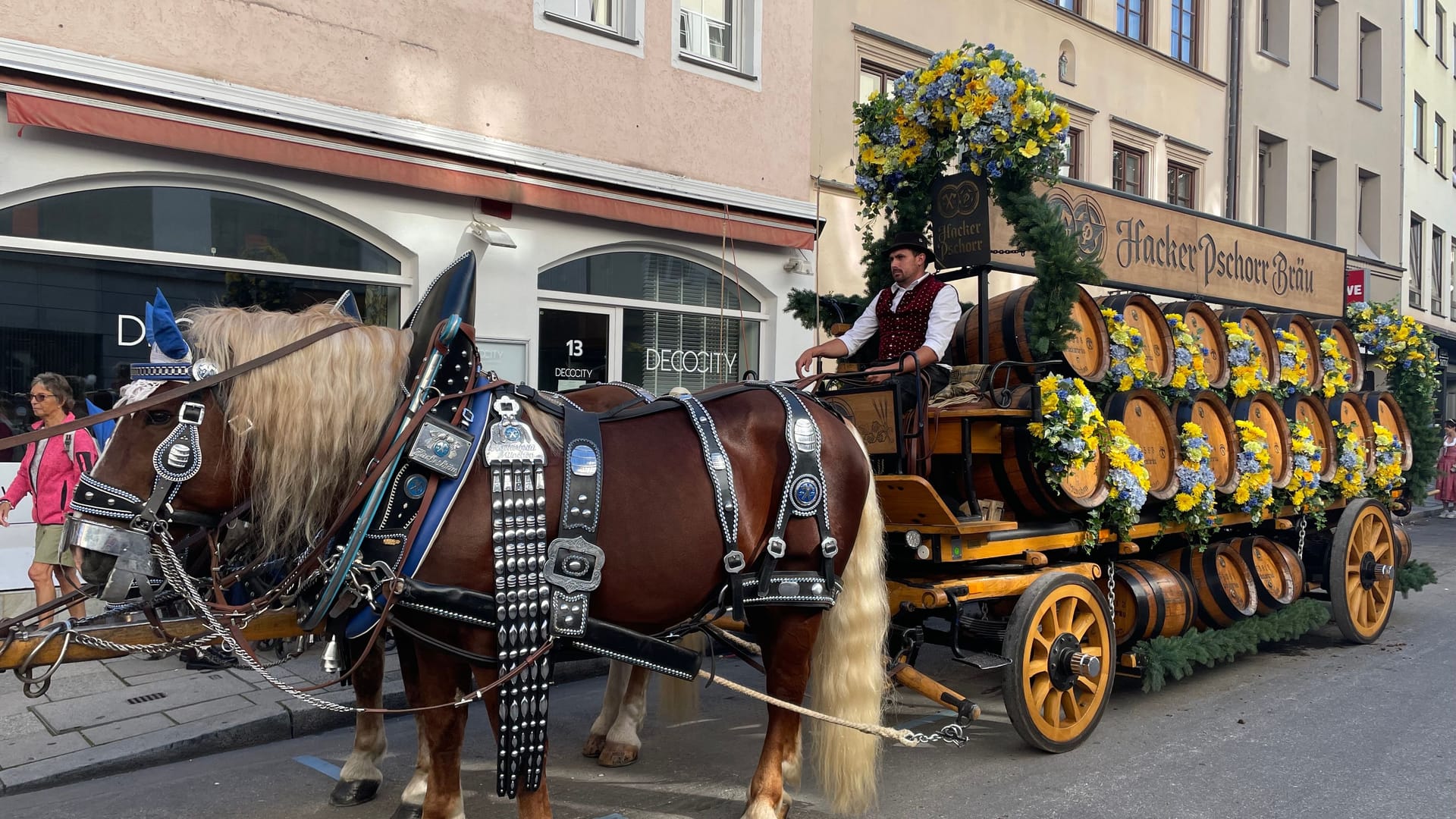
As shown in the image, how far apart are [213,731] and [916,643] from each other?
324cm

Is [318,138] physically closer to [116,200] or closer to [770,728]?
[116,200]

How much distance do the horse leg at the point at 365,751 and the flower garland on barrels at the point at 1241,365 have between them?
477cm

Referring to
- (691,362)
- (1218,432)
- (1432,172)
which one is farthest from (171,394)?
(1432,172)

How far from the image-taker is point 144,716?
4965 mm

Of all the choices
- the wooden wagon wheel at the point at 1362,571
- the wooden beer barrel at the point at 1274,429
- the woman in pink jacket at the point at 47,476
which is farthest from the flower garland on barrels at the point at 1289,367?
the woman in pink jacket at the point at 47,476

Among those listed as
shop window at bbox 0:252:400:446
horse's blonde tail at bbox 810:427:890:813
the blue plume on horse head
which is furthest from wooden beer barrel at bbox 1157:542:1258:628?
shop window at bbox 0:252:400:446

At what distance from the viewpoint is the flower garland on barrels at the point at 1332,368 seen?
21.6ft

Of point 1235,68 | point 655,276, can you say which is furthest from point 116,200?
point 1235,68

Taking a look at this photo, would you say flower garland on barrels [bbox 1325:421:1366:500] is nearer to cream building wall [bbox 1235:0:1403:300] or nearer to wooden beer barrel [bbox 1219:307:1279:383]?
wooden beer barrel [bbox 1219:307:1279:383]

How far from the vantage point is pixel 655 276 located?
9.02 meters

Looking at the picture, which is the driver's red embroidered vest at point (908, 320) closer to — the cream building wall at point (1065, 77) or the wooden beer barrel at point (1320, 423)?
the wooden beer barrel at point (1320, 423)

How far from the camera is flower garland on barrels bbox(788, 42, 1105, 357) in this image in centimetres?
439

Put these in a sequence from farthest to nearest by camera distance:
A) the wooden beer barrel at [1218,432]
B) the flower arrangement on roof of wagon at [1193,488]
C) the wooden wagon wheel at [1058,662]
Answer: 1. the wooden beer barrel at [1218,432]
2. the flower arrangement on roof of wagon at [1193,488]
3. the wooden wagon wheel at [1058,662]

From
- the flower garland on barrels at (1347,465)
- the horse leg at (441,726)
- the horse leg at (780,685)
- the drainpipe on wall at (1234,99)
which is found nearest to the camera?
the horse leg at (441,726)
